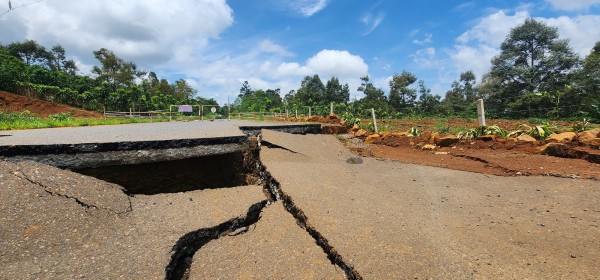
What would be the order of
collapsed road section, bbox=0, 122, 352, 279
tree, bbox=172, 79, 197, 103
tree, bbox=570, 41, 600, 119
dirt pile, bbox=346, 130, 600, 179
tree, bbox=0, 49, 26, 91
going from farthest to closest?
tree, bbox=172, 79, 197, 103 → tree, bbox=0, 49, 26, 91 → tree, bbox=570, 41, 600, 119 → dirt pile, bbox=346, 130, 600, 179 → collapsed road section, bbox=0, 122, 352, 279

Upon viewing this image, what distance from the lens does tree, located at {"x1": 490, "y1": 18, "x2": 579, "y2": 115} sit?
27.6 metres

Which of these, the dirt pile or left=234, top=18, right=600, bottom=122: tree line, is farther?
left=234, top=18, right=600, bottom=122: tree line

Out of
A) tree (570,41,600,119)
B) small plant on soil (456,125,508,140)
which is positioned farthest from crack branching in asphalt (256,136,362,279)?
tree (570,41,600,119)

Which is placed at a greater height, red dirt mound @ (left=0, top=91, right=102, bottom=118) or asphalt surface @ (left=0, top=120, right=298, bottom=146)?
red dirt mound @ (left=0, top=91, right=102, bottom=118)

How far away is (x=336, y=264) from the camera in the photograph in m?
1.75

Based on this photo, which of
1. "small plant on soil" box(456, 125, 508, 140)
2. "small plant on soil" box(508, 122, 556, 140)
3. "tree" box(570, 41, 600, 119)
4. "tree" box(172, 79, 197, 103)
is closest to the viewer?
"small plant on soil" box(508, 122, 556, 140)

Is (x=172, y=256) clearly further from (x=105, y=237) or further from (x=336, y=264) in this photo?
(x=336, y=264)

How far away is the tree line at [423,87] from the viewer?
2356cm

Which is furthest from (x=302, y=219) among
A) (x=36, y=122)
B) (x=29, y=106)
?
(x=29, y=106)

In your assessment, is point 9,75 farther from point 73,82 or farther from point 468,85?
point 468,85

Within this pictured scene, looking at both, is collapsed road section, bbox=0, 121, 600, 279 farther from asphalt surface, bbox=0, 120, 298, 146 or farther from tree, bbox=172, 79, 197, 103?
tree, bbox=172, 79, 197, 103

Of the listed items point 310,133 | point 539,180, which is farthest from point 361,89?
point 539,180

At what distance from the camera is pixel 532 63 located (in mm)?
29859

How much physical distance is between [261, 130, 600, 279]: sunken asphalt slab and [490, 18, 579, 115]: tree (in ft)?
98.0
